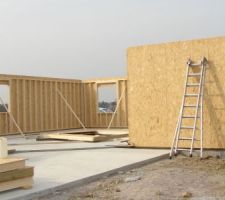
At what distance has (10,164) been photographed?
475cm

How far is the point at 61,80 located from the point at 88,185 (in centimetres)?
1118

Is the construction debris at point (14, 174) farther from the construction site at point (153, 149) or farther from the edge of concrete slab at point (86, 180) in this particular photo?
the edge of concrete slab at point (86, 180)

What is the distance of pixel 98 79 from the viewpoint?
677 inches

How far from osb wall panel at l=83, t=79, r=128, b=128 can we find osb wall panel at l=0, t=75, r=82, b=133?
0.45 metres

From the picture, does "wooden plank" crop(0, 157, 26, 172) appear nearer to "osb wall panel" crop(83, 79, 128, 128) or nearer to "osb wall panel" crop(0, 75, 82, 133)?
"osb wall panel" crop(0, 75, 82, 133)

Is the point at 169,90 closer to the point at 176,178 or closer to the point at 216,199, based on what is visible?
the point at 176,178

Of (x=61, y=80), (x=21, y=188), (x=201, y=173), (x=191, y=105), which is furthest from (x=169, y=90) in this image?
(x=61, y=80)

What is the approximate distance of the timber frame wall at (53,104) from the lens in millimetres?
14242

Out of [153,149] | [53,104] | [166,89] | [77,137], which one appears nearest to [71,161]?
[153,149]

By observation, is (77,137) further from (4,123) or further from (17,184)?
(17,184)

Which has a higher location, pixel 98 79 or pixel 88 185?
pixel 98 79

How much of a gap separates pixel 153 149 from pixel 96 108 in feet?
29.5

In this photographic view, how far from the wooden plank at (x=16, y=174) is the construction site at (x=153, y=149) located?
0.01 meters

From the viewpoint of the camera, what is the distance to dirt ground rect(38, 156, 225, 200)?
4773 millimetres
